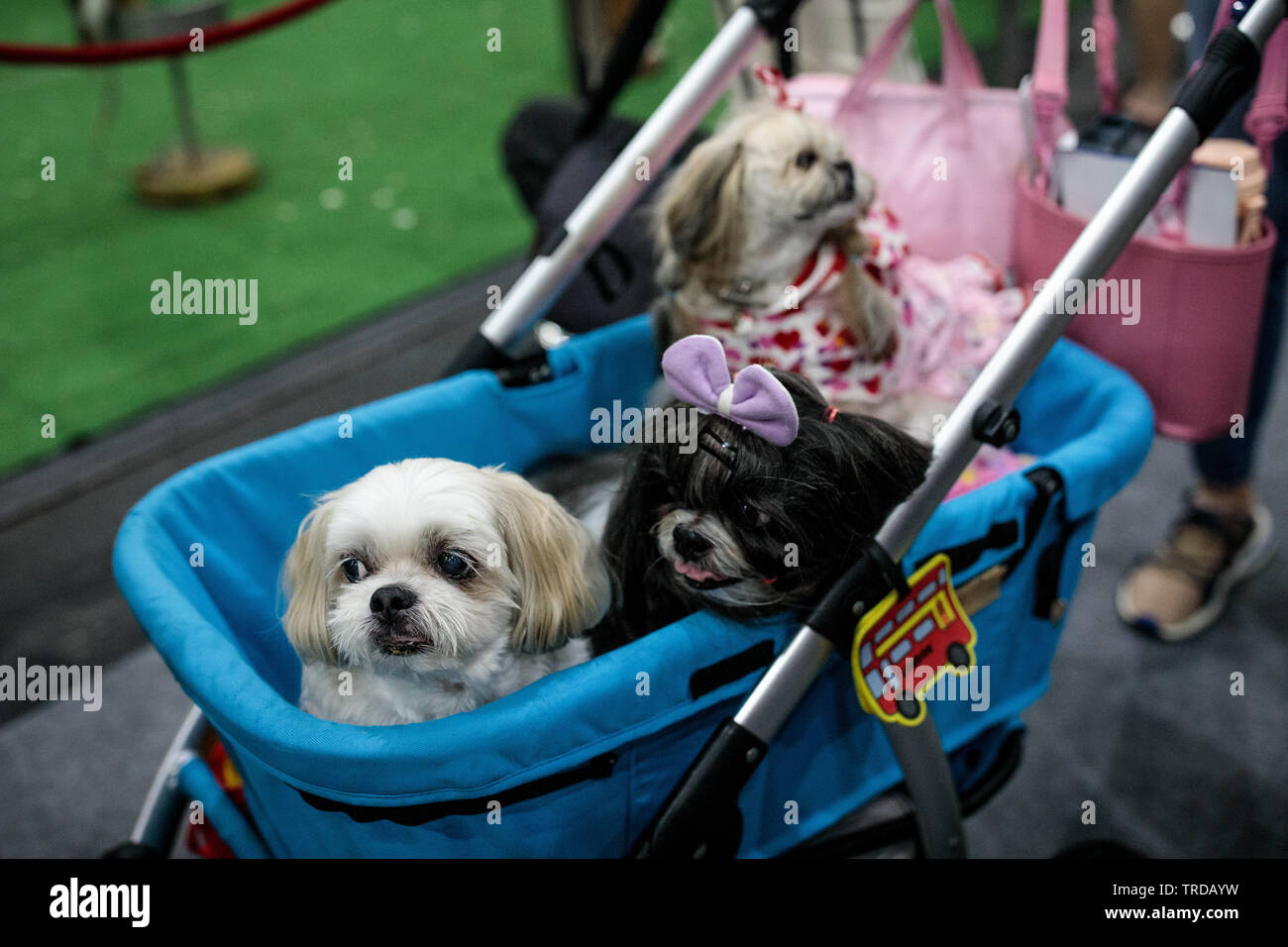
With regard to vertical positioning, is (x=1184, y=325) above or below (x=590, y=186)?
below

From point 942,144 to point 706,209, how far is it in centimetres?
57

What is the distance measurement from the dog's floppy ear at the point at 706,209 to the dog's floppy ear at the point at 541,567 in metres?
0.63

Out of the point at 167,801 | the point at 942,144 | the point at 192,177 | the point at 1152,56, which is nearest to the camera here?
the point at 167,801

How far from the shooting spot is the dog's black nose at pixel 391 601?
109 centimetres

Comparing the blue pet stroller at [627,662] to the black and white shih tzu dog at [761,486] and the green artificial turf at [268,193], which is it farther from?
the green artificial turf at [268,193]

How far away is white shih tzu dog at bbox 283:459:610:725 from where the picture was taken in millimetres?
1118

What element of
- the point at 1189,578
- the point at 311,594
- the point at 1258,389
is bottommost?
the point at 1189,578

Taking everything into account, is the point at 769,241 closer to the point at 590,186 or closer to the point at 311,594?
the point at 590,186

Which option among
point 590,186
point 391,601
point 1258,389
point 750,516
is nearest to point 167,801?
point 391,601

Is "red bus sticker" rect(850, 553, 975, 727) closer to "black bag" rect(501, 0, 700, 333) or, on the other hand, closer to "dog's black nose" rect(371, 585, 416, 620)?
"dog's black nose" rect(371, 585, 416, 620)

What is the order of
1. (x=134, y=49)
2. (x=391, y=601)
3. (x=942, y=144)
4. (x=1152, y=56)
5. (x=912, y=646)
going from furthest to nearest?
(x=1152, y=56) → (x=134, y=49) → (x=942, y=144) → (x=912, y=646) → (x=391, y=601)

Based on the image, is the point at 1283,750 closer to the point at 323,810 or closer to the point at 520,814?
the point at 520,814

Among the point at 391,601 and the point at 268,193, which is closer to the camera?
the point at 391,601

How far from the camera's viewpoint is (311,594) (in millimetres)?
1192
